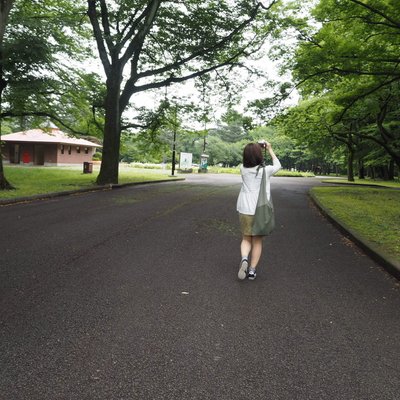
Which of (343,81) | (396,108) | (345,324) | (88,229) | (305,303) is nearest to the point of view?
(345,324)

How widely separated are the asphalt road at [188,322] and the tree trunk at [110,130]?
1280 centimetres

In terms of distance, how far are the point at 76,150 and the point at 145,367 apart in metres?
44.8

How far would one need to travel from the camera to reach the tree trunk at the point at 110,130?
19.4 meters

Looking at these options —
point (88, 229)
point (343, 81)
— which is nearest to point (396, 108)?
point (343, 81)

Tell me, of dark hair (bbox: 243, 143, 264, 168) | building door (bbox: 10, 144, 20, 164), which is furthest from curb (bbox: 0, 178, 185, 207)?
building door (bbox: 10, 144, 20, 164)

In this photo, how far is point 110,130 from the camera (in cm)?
1948

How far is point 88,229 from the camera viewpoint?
7.81 meters

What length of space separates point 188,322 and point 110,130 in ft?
57.0

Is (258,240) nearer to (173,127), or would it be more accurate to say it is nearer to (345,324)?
(345,324)

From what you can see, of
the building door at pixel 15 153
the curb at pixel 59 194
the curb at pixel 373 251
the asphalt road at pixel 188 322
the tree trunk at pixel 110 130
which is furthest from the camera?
the building door at pixel 15 153

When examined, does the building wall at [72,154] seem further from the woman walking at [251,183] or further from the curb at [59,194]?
the woman walking at [251,183]

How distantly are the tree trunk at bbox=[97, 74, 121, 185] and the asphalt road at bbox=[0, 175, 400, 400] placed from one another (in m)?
12.8

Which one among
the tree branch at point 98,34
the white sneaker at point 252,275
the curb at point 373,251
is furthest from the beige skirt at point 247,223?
the tree branch at point 98,34

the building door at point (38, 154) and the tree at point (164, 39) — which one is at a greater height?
the tree at point (164, 39)
